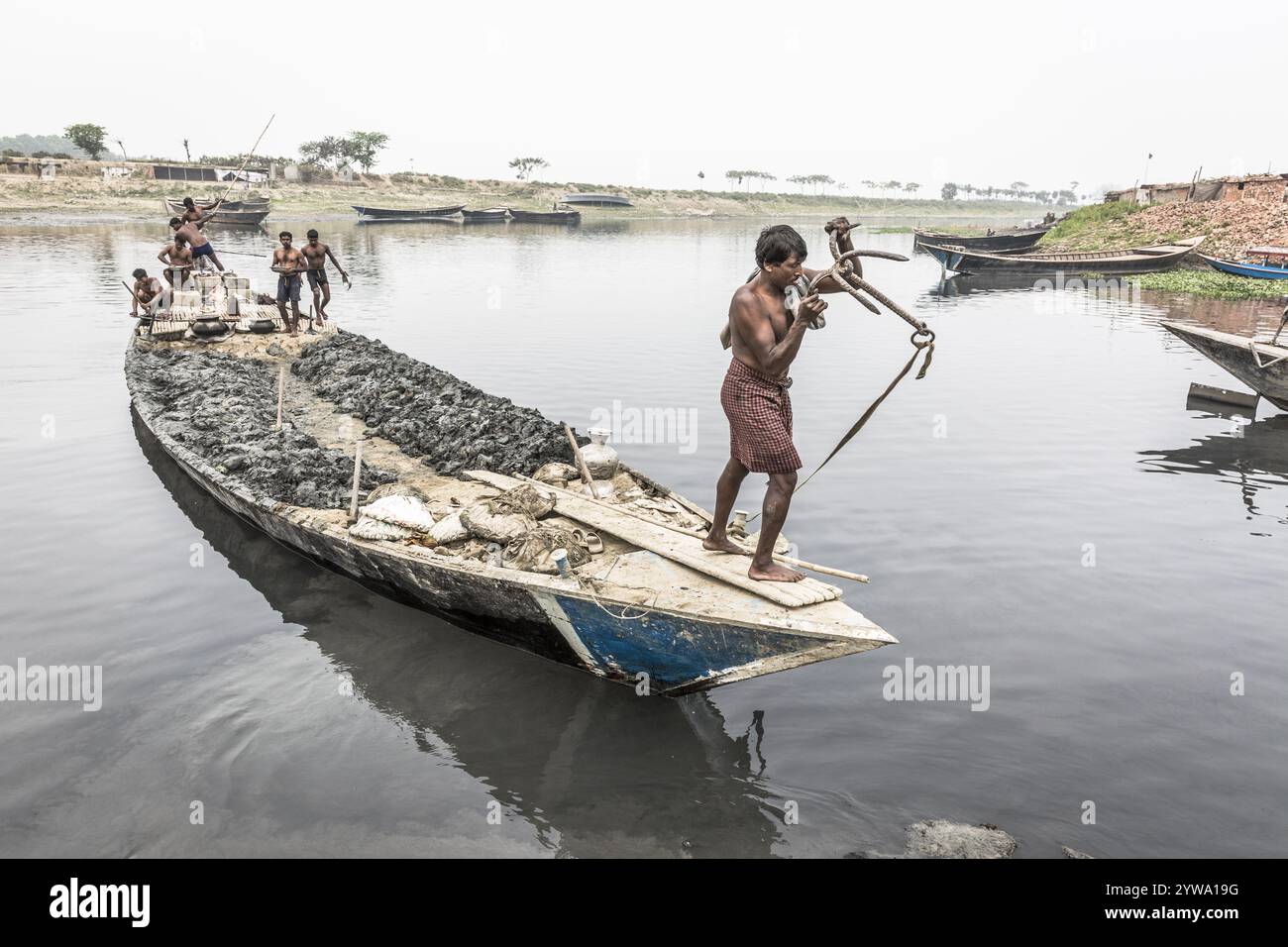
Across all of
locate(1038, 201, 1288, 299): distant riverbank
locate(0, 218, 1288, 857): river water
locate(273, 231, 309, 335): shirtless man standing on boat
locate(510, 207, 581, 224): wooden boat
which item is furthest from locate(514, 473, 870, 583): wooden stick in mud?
locate(510, 207, 581, 224): wooden boat

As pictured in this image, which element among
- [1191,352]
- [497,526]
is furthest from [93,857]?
[1191,352]

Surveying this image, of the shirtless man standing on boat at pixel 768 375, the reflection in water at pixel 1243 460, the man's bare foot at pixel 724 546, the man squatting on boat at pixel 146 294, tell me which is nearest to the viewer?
the shirtless man standing on boat at pixel 768 375

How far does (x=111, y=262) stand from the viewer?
96.9ft

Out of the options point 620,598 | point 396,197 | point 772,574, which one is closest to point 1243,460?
point 772,574

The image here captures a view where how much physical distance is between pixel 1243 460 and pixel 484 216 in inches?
2358

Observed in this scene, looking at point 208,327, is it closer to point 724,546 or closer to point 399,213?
point 724,546

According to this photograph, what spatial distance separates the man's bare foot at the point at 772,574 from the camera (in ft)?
15.9

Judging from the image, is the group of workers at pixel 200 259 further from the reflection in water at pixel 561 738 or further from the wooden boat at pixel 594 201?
the wooden boat at pixel 594 201

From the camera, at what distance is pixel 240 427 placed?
917 centimetres

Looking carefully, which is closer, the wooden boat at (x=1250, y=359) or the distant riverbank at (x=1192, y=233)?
the wooden boat at (x=1250, y=359)

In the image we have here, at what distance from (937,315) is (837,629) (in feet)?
72.0

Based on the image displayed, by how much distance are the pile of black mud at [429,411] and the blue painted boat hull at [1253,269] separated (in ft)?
90.7

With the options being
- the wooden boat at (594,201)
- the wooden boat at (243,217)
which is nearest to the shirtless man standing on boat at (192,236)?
the wooden boat at (243,217)
